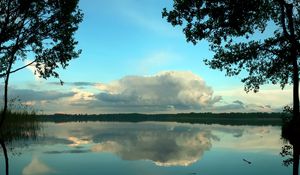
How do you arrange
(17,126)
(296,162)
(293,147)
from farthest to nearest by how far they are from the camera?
1. (17,126)
2. (293,147)
3. (296,162)

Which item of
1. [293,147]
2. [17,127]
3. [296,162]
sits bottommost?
[296,162]

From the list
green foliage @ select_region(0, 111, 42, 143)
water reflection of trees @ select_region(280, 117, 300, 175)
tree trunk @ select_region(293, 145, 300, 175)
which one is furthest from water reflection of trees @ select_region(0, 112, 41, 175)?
tree trunk @ select_region(293, 145, 300, 175)

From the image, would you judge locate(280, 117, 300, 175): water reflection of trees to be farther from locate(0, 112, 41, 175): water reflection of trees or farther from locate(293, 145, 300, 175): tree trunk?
locate(0, 112, 41, 175): water reflection of trees

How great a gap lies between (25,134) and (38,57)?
2231 centimetres

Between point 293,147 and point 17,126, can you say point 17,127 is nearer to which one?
point 17,126

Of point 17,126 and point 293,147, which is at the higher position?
point 17,126

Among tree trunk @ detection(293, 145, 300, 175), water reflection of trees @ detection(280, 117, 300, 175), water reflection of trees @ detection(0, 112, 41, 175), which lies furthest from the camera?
water reflection of trees @ detection(0, 112, 41, 175)

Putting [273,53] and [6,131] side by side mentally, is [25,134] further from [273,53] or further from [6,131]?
[273,53]

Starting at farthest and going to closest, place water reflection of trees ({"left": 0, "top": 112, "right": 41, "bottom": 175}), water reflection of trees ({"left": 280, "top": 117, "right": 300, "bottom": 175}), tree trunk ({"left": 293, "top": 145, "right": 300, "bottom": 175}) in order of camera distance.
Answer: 1. water reflection of trees ({"left": 0, "top": 112, "right": 41, "bottom": 175})
2. water reflection of trees ({"left": 280, "top": 117, "right": 300, "bottom": 175})
3. tree trunk ({"left": 293, "top": 145, "right": 300, "bottom": 175})

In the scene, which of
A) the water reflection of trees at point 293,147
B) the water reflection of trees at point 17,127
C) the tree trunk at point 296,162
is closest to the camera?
the tree trunk at point 296,162

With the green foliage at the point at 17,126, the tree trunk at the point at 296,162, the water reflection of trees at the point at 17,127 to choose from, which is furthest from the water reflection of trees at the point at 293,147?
the green foliage at the point at 17,126

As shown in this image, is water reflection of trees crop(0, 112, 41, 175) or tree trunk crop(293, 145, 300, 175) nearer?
tree trunk crop(293, 145, 300, 175)

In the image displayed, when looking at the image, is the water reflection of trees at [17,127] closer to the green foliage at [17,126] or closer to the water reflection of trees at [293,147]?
the green foliage at [17,126]

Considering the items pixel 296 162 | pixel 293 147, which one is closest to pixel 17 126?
pixel 293 147
